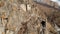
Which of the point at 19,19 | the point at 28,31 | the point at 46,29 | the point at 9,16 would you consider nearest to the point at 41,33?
the point at 46,29

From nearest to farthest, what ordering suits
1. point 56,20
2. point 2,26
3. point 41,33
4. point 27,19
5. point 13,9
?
1. point 2,26
2. point 13,9
3. point 27,19
4. point 41,33
5. point 56,20

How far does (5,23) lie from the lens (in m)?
2.58

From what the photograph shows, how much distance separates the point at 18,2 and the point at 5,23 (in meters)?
0.54

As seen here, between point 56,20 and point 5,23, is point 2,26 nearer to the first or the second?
point 5,23

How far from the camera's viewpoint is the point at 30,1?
3201 mm

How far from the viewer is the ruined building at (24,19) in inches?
103

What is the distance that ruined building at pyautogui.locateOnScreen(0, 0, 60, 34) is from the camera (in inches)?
103

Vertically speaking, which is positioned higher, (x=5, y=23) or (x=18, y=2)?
(x=18, y=2)

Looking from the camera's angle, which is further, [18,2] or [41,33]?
[41,33]

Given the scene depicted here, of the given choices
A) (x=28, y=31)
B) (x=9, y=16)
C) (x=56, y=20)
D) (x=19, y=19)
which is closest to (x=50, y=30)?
(x=56, y=20)

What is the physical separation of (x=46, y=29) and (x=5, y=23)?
1.07 m

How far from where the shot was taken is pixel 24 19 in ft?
9.39

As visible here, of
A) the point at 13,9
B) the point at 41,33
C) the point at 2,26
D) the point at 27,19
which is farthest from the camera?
the point at 41,33

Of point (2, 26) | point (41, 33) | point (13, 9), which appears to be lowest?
point (41, 33)
